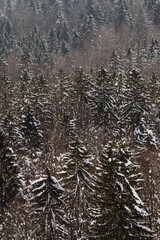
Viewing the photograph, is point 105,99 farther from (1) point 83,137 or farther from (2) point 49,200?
(2) point 49,200

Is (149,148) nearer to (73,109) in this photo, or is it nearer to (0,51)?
(73,109)

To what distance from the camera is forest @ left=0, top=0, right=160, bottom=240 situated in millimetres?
15570

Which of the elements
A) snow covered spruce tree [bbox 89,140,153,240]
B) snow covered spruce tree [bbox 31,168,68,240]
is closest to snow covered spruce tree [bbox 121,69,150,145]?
snow covered spruce tree [bbox 31,168,68,240]

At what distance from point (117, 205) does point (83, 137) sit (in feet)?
97.2

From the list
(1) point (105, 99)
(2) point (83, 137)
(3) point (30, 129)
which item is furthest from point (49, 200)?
(1) point (105, 99)

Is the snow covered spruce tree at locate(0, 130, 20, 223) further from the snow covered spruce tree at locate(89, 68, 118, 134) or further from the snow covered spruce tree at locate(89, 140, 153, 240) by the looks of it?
the snow covered spruce tree at locate(89, 68, 118, 134)

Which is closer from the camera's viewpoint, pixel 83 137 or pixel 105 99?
pixel 105 99

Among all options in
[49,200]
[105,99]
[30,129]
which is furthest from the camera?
[105,99]

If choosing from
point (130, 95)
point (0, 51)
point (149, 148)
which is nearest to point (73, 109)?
point (130, 95)

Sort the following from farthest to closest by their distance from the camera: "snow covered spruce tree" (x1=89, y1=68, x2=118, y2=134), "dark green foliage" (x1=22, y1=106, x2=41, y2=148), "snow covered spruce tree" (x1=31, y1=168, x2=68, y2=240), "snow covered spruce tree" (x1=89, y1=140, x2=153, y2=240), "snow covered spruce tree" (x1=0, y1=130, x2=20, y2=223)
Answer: "snow covered spruce tree" (x1=89, y1=68, x2=118, y2=134) < "dark green foliage" (x1=22, y1=106, x2=41, y2=148) < "snow covered spruce tree" (x1=0, y1=130, x2=20, y2=223) < "snow covered spruce tree" (x1=31, y1=168, x2=68, y2=240) < "snow covered spruce tree" (x1=89, y1=140, x2=153, y2=240)

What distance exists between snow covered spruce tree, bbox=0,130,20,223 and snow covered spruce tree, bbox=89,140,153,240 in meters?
12.8

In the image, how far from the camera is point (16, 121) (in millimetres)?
42250

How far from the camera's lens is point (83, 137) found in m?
44.5

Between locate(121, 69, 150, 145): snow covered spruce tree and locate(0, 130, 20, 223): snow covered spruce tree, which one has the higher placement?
locate(121, 69, 150, 145): snow covered spruce tree
